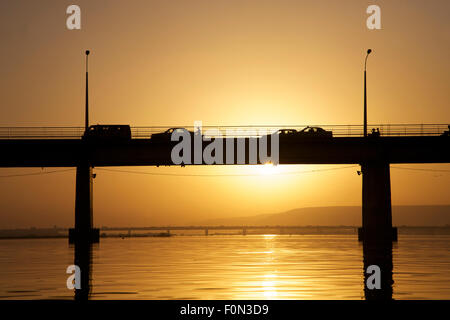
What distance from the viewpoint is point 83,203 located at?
8906cm

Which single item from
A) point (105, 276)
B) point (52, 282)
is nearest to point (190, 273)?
point (105, 276)

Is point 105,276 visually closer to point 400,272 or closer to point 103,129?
point 400,272

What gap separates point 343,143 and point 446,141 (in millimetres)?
12058

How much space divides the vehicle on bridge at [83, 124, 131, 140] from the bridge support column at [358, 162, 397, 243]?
1167 inches

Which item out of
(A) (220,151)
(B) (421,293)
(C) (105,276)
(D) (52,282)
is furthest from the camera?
(A) (220,151)

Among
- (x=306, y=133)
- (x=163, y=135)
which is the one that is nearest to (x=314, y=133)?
(x=306, y=133)

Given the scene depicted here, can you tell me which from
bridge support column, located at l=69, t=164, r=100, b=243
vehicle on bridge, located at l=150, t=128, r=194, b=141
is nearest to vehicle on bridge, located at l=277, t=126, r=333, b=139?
vehicle on bridge, located at l=150, t=128, r=194, b=141

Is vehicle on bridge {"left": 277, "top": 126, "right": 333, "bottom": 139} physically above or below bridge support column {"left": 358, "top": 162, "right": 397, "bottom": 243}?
above

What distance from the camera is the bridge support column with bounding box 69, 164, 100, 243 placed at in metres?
88.8

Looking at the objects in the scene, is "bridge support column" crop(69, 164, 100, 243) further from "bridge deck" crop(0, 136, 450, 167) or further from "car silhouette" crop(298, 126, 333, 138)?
"car silhouette" crop(298, 126, 333, 138)

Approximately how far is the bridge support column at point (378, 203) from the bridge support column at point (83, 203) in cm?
3425

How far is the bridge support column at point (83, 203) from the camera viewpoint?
88750mm

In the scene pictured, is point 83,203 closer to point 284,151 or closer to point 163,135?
point 163,135
